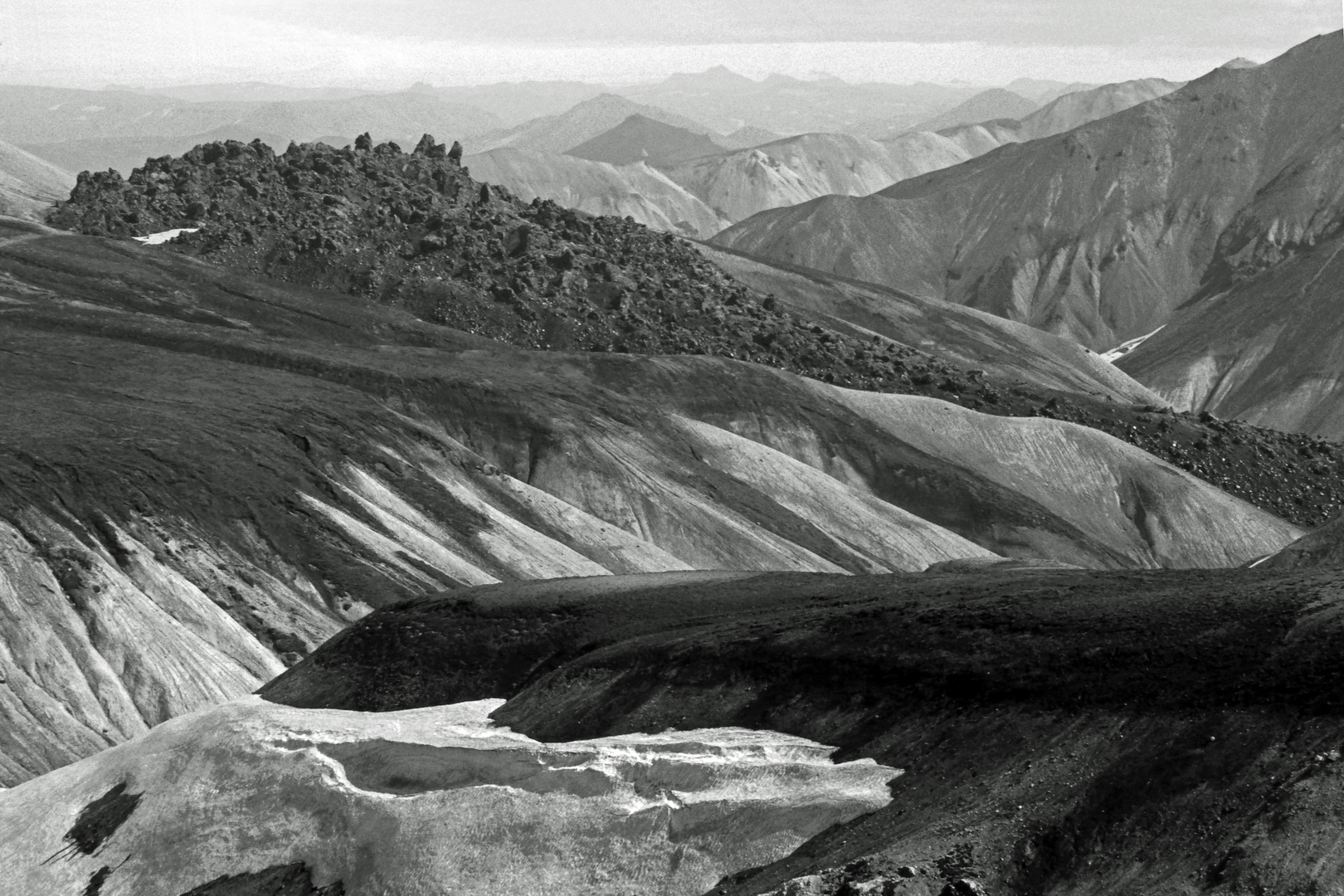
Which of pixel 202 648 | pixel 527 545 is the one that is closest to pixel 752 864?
pixel 202 648

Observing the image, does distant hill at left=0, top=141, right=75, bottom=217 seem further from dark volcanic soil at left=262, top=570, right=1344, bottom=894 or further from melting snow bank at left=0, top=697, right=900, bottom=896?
melting snow bank at left=0, top=697, right=900, bottom=896

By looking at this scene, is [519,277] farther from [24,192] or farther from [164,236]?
[24,192]

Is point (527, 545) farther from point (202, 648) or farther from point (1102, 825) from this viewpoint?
point (1102, 825)

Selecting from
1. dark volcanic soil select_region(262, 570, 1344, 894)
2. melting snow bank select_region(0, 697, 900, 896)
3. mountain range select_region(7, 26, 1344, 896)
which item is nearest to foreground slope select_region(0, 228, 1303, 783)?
mountain range select_region(7, 26, 1344, 896)

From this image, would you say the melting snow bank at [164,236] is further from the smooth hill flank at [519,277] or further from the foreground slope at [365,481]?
the foreground slope at [365,481]

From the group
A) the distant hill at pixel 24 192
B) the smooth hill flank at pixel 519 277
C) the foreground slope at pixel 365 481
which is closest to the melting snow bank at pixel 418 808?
the foreground slope at pixel 365 481
